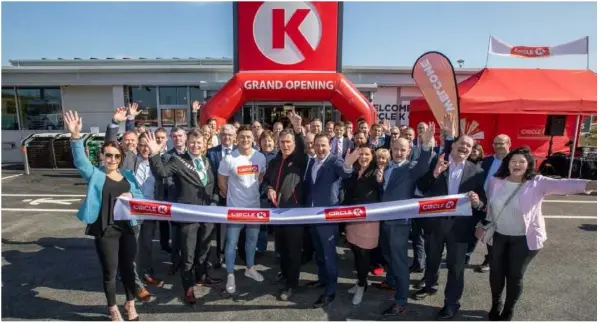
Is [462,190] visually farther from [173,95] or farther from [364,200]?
[173,95]

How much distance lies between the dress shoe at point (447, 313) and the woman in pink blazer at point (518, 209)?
547mm

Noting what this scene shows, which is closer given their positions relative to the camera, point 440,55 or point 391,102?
point 440,55

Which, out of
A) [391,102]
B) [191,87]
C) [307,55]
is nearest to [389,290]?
[307,55]

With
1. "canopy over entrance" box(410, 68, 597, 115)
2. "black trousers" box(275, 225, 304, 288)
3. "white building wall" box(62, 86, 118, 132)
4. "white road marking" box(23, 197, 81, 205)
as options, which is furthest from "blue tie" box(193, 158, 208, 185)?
"white building wall" box(62, 86, 118, 132)

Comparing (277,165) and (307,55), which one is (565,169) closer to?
(307,55)

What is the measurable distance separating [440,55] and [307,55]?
462 centimetres

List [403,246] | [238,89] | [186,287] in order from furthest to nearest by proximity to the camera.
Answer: [238,89]
[186,287]
[403,246]

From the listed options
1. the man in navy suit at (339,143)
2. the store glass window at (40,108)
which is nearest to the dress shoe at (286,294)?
the man in navy suit at (339,143)

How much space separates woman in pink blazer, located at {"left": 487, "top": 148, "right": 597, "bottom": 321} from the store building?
1132 centimetres

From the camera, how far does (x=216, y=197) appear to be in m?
4.03

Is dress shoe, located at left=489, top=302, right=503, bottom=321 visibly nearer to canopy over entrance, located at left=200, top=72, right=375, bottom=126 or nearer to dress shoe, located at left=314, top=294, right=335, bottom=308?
dress shoe, located at left=314, top=294, right=335, bottom=308

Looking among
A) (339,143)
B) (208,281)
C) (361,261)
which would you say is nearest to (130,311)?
(208,281)

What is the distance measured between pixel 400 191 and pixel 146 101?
14761 millimetres

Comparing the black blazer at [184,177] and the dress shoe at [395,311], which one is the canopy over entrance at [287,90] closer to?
the black blazer at [184,177]
